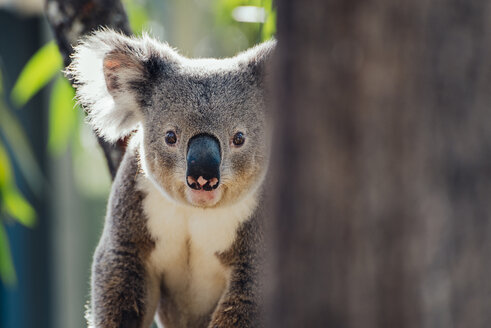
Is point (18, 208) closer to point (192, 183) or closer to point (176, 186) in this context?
point (176, 186)

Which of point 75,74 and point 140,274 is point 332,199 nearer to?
point 140,274


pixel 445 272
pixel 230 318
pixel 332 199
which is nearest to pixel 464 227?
pixel 445 272

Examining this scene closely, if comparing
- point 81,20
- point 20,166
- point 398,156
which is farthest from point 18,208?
point 398,156

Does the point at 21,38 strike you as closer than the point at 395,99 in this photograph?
No

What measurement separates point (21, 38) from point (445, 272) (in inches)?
255

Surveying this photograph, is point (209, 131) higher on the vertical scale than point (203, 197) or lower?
higher

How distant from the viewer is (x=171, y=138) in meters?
2.14

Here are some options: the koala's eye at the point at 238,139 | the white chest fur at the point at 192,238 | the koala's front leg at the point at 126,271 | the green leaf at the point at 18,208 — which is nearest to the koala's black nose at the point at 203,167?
the koala's eye at the point at 238,139

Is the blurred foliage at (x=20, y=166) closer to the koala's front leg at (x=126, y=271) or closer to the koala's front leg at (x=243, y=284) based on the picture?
the koala's front leg at (x=126, y=271)

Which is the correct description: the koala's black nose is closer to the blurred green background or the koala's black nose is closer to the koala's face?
the koala's face

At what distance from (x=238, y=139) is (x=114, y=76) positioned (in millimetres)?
508

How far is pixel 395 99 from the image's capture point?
83cm

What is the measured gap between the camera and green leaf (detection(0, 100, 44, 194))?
234 inches

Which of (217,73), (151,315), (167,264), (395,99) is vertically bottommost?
(151,315)
